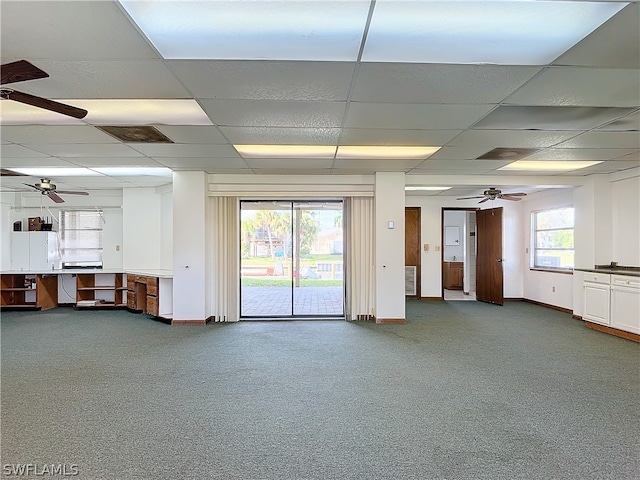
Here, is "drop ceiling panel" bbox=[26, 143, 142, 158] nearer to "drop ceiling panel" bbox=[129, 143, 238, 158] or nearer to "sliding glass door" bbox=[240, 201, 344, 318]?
"drop ceiling panel" bbox=[129, 143, 238, 158]

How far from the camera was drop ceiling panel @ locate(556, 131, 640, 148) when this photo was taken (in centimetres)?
430

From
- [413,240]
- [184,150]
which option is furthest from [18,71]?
[413,240]

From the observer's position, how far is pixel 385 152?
5266mm

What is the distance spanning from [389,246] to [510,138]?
8.50 feet

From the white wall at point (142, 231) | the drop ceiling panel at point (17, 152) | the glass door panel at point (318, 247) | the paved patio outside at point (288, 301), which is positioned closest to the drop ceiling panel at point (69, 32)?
the drop ceiling panel at point (17, 152)

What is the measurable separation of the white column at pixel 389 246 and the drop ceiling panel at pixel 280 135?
81.3 inches

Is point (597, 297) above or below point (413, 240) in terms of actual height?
below

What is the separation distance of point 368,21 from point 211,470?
2.67m

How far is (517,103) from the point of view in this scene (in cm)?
338

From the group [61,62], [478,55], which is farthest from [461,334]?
[61,62]

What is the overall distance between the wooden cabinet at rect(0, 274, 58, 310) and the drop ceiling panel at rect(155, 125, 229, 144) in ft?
18.1

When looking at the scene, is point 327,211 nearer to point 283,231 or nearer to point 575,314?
point 283,231

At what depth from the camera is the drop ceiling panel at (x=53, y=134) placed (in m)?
4.04

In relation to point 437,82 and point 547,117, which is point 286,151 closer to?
point 437,82
